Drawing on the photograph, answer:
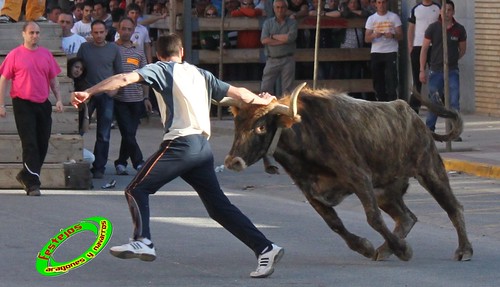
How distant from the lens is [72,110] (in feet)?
50.0

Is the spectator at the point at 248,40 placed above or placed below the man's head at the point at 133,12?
below

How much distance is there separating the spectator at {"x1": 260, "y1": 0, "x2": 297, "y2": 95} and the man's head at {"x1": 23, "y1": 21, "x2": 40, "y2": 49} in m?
7.25

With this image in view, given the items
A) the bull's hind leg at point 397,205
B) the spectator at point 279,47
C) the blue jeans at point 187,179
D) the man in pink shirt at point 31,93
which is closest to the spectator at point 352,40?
the spectator at point 279,47

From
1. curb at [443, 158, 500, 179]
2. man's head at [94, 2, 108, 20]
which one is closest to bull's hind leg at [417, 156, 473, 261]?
curb at [443, 158, 500, 179]

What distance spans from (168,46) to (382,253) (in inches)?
90.3

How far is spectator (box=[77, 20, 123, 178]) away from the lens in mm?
15820

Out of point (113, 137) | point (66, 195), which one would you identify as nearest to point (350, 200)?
point (66, 195)

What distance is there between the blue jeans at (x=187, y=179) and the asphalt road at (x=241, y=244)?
1.14 feet

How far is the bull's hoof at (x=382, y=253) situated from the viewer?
1022cm

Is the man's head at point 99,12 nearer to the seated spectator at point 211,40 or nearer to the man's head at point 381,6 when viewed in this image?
the seated spectator at point 211,40

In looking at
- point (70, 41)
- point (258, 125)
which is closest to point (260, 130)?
point (258, 125)

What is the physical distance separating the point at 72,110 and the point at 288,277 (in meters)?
6.29

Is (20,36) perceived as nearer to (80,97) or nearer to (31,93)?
(31,93)

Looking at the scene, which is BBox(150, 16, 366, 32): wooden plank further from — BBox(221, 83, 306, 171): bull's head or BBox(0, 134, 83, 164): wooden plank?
BBox(221, 83, 306, 171): bull's head
